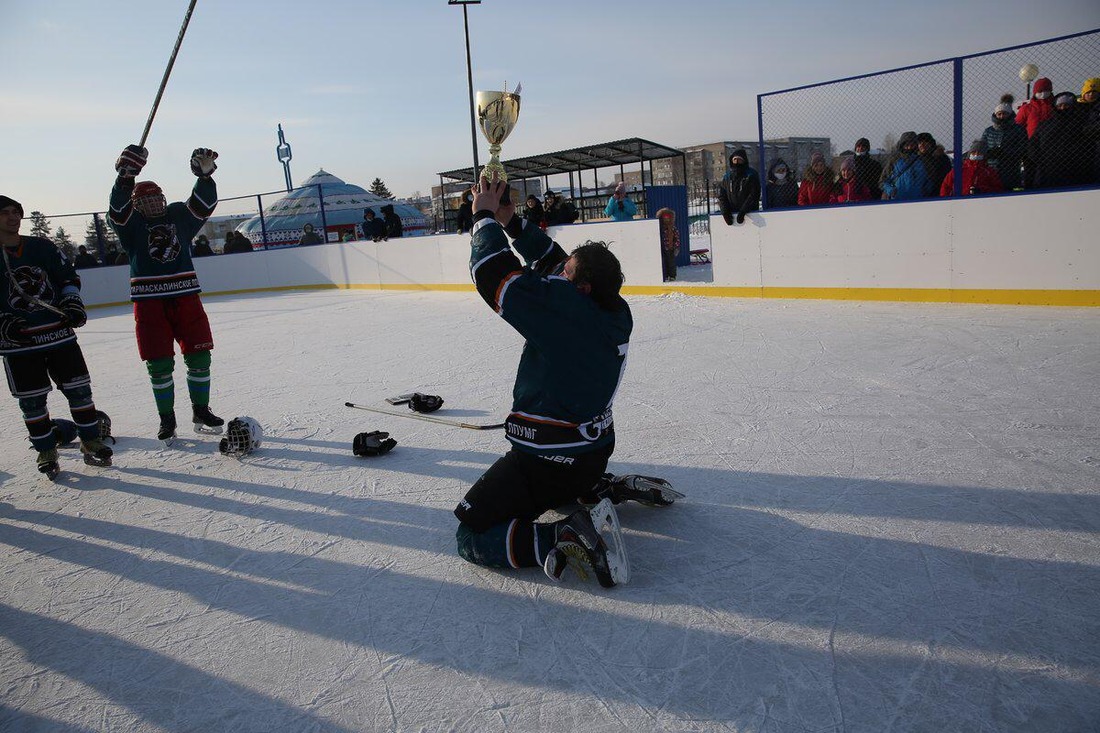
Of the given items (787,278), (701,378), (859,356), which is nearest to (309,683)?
(701,378)

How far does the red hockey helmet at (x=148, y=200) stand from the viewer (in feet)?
14.5

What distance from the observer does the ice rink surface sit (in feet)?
6.36

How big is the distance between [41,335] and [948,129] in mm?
8363

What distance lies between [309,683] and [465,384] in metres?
3.74

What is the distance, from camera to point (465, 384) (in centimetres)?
575

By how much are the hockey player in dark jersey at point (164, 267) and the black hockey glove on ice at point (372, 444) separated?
1432 mm

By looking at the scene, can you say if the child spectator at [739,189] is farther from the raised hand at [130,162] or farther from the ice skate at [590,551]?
the ice skate at [590,551]

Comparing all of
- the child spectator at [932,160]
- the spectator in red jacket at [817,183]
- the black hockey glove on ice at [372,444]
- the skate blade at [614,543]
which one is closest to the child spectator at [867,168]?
the spectator in red jacket at [817,183]

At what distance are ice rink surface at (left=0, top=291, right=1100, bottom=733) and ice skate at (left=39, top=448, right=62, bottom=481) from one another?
64mm

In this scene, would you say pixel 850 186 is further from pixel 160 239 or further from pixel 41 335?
pixel 41 335

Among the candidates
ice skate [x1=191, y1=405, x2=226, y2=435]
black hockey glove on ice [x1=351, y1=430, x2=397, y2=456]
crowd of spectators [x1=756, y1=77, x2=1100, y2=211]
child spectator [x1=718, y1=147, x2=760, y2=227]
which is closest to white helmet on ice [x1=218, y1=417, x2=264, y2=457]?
ice skate [x1=191, y1=405, x2=226, y2=435]

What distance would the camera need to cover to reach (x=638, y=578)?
255 centimetres

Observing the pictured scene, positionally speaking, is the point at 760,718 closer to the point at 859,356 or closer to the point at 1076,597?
the point at 1076,597

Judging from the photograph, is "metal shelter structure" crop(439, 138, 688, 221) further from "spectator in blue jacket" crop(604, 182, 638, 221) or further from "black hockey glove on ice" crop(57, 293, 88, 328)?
"black hockey glove on ice" crop(57, 293, 88, 328)
